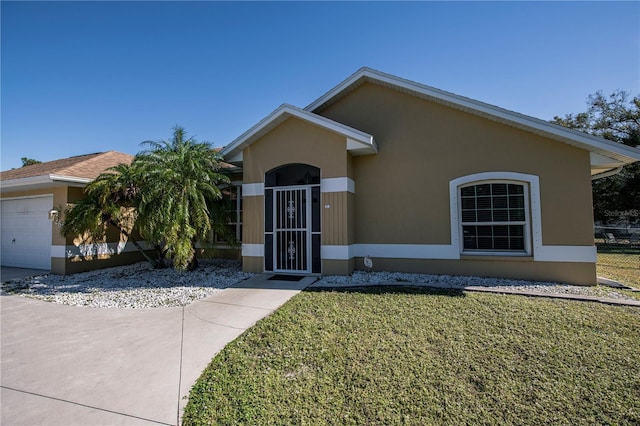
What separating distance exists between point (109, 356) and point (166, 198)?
15.6 ft

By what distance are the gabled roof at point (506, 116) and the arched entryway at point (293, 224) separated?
3.65 m

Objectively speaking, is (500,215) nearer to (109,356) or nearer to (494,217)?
(494,217)

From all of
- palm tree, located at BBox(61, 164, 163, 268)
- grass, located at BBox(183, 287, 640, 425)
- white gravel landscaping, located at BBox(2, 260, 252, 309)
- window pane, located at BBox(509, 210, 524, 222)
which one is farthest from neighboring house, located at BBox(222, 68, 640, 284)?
palm tree, located at BBox(61, 164, 163, 268)

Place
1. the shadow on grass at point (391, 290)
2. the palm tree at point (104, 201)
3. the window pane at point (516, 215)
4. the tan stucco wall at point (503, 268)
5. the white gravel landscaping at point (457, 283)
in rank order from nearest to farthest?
the shadow on grass at point (391, 290)
the white gravel landscaping at point (457, 283)
the tan stucco wall at point (503, 268)
the window pane at point (516, 215)
the palm tree at point (104, 201)

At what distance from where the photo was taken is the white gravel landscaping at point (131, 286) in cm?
674

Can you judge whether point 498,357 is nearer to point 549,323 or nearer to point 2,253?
point 549,323

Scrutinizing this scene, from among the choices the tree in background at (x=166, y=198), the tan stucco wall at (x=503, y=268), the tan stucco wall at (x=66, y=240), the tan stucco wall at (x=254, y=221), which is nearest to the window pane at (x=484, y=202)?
the tan stucco wall at (x=503, y=268)

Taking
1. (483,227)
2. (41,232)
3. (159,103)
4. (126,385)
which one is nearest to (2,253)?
(41,232)

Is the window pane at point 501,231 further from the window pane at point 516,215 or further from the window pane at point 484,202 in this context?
the window pane at point 484,202

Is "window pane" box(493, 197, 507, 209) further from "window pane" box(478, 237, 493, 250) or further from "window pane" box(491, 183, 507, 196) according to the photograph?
"window pane" box(478, 237, 493, 250)

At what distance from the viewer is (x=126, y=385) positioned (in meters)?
3.39

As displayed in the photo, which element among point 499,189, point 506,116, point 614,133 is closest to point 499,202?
point 499,189

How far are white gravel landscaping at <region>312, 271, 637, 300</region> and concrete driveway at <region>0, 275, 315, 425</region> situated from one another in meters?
2.03

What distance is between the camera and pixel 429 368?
12.0ft
